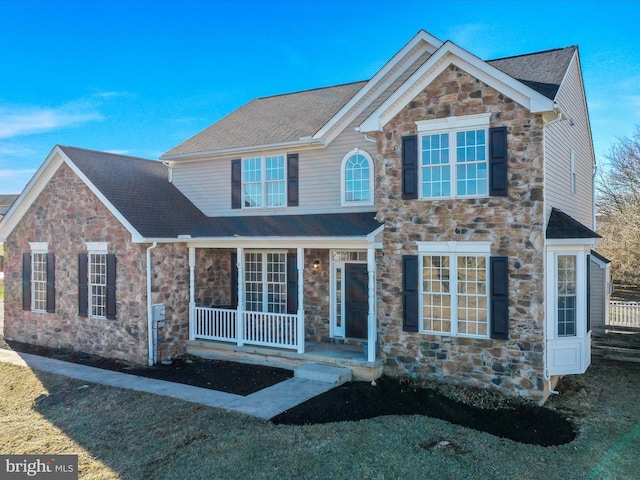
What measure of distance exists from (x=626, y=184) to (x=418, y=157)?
22.6m

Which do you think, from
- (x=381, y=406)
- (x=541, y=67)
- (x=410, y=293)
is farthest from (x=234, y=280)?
(x=541, y=67)

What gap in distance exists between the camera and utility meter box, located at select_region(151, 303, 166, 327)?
11471 millimetres

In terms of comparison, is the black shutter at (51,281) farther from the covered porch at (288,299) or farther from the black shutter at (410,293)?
the black shutter at (410,293)

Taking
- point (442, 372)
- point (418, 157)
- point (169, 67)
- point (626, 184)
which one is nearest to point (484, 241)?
point (418, 157)

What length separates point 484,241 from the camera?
29.5 feet

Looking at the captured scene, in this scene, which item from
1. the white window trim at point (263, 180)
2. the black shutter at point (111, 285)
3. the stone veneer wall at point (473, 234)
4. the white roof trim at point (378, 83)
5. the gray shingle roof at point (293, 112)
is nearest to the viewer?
the stone veneer wall at point (473, 234)

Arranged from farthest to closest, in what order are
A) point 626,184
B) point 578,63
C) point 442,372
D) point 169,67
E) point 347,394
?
point 626,184 < point 169,67 < point 578,63 < point 442,372 < point 347,394

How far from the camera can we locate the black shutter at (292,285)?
12367 millimetres

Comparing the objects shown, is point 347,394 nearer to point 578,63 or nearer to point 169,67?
point 578,63

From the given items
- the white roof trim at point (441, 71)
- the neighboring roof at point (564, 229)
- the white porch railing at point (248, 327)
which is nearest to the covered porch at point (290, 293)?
the white porch railing at point (248, 327)

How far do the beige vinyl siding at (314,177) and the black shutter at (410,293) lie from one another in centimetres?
224

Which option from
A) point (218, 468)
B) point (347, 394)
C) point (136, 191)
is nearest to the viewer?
point (218, 468)

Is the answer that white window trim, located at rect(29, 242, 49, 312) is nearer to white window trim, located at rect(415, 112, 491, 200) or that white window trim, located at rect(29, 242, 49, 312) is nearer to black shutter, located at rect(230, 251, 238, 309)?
black shutter, located at rect(230, 251, 238, 309)

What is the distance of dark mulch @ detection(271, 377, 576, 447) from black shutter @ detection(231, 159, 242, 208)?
6760mm
